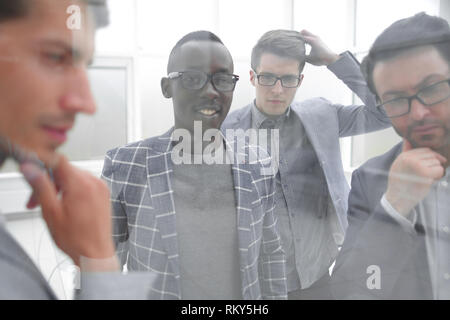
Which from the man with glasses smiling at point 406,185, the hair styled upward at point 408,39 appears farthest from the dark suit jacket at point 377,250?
the hair styled upward at point 408,39

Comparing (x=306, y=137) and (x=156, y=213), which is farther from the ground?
(x=306, y=137)

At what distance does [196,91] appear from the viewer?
0.84 m

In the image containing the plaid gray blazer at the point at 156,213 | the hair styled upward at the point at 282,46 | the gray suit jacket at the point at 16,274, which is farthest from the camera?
the hair styled upward at the point at 282,46

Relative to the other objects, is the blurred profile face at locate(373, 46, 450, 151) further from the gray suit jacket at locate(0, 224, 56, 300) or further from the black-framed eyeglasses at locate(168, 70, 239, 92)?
the gray suit jacket at locate(0, 224, 56, 300)

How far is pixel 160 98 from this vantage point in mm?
860

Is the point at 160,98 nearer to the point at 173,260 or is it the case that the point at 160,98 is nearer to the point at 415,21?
the point at 173,260

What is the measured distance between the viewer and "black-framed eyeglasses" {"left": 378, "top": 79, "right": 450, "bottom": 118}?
947 mm

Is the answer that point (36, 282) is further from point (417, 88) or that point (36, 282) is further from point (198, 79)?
point (417, 88)

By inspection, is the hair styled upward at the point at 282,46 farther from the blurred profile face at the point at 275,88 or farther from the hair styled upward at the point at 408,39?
the hair styled upward at the point at 408,39

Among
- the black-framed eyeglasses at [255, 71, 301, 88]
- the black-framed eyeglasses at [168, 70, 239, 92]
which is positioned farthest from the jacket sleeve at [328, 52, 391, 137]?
the black-framed eyeglasses at [168, 70, 239, 92]

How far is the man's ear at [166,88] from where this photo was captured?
0.85 m

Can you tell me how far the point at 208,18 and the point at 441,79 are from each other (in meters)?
0.63

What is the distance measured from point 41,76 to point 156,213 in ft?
1.20

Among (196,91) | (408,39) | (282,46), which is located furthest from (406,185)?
(196,91)
